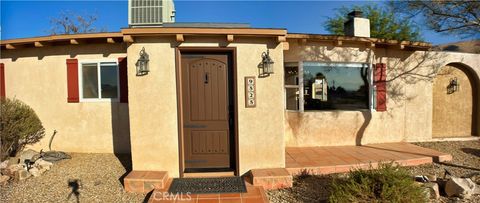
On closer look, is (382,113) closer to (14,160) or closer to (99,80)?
(99,80)

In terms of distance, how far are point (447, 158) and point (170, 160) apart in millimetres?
5948

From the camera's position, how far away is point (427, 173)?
4.93 m

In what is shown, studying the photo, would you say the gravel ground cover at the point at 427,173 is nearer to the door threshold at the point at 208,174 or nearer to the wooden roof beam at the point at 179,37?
the door threshold at the point at 208,174

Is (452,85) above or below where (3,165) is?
above

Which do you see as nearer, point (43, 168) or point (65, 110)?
point (43, 168)

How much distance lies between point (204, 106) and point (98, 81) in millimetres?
3490

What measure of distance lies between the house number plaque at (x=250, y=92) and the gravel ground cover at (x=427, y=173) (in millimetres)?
1511

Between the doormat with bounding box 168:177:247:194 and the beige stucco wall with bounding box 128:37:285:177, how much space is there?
0.27 m

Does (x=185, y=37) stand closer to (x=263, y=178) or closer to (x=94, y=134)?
(x=263, y=178)

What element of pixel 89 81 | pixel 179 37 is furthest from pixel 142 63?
pixel 89 81

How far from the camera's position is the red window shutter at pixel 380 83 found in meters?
7.11

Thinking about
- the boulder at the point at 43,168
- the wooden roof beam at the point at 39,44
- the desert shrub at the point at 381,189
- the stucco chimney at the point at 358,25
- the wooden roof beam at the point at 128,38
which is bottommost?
the boulder at the point at 43,168

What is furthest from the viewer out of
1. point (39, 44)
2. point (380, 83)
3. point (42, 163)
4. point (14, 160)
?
point (380, 83)

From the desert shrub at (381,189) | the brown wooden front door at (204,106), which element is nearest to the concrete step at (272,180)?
the brown wooden front door at (204,106)
